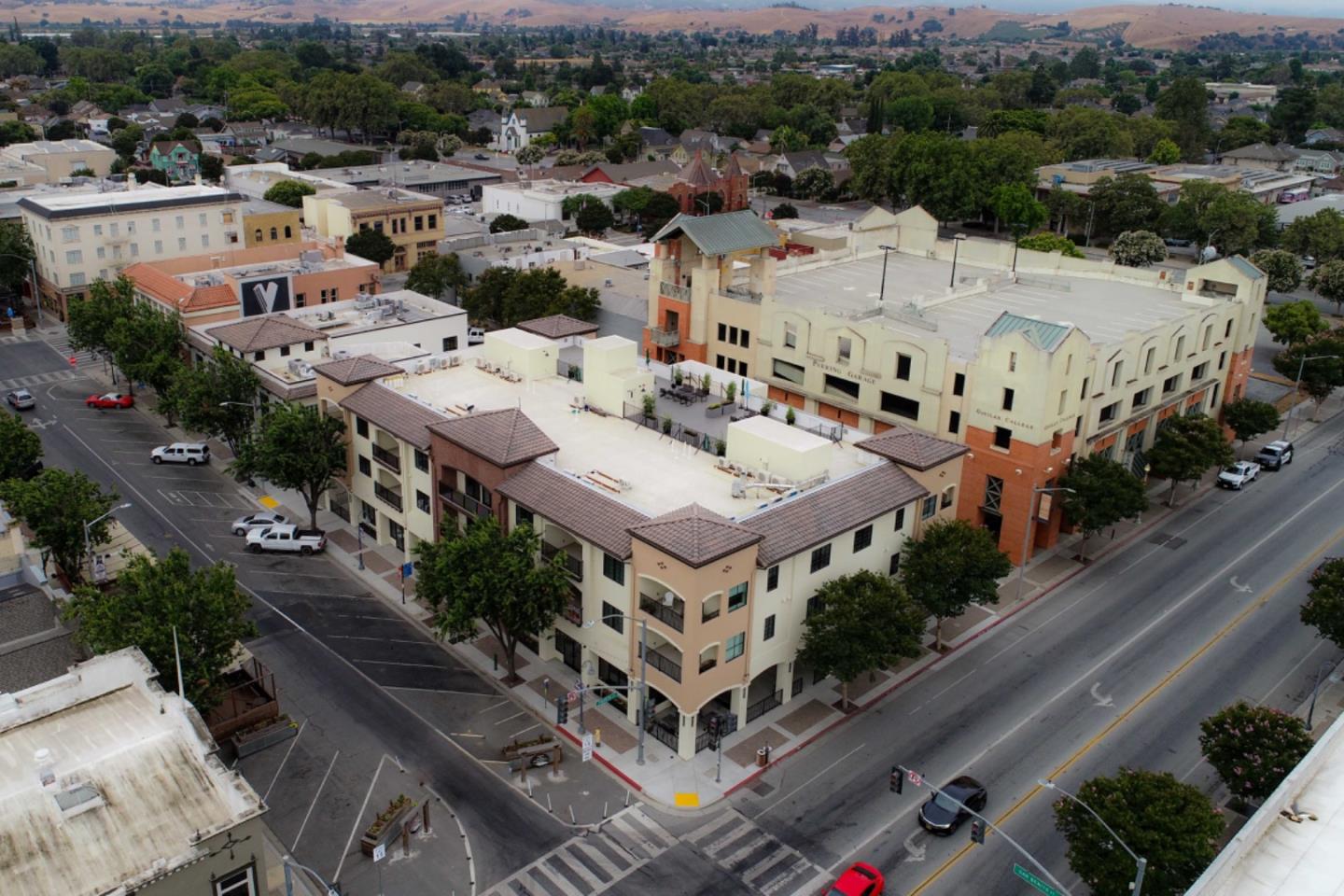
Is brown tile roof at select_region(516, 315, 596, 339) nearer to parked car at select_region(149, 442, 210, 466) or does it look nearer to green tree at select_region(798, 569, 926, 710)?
parked car at select_region(149, 442, 210, 466)

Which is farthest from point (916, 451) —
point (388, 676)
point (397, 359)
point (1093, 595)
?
point (397, 359)

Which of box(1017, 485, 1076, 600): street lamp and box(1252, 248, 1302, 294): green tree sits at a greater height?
box(1252, 248, 1302, 294): green tree


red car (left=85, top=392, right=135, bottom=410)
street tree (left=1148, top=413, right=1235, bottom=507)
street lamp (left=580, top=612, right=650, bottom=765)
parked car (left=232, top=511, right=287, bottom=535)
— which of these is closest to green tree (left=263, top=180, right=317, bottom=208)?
red car (left=85, top=392, right=135, bottom=410)

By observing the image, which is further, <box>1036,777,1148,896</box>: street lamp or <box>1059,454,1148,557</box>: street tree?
<box>1059,454,1148,557</box>: street tree

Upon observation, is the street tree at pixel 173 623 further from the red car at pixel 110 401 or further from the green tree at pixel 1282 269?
the green tree at pixel 1282 269

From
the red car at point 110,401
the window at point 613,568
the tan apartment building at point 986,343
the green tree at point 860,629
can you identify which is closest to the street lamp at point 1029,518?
the tan apartment building at point 986,343

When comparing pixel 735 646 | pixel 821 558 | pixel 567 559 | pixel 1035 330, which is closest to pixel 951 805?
pixel 735 646
